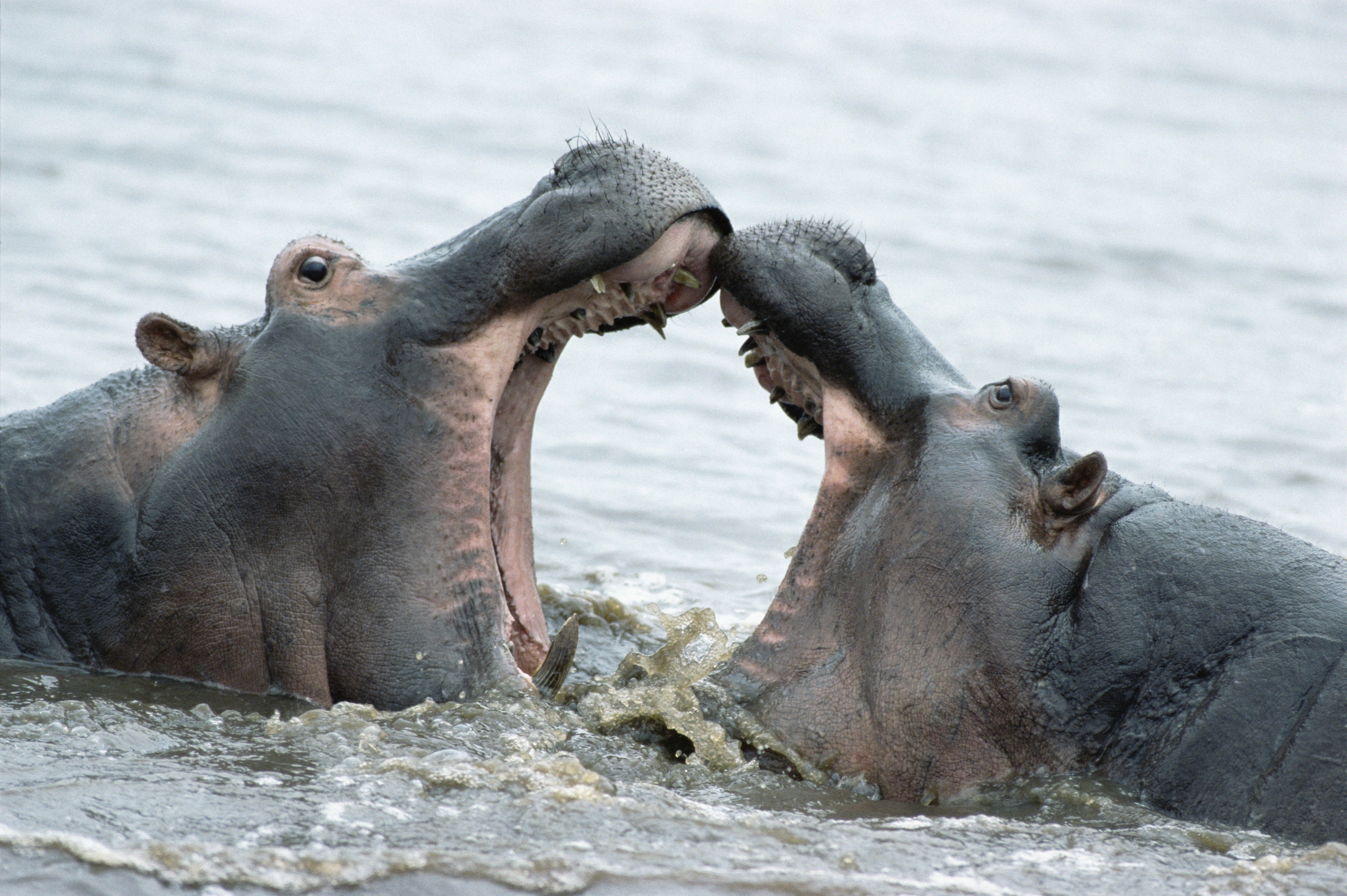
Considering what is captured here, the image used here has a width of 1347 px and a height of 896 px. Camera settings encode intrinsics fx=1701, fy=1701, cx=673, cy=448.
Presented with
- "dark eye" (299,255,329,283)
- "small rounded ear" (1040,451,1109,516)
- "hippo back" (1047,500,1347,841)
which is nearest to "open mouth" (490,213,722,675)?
"dark eye" (299,255,329,283)

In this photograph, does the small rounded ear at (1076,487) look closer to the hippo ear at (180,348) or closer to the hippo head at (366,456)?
the hippo head at (366,456)

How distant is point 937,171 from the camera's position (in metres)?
17.7

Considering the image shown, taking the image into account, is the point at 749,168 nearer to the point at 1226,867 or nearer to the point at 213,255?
the point at 213,255

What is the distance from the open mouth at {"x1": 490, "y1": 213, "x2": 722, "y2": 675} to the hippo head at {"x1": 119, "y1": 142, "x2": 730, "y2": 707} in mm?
23

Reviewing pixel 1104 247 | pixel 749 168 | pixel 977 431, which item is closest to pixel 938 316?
pixel 1104 247

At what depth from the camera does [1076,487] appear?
4910mm

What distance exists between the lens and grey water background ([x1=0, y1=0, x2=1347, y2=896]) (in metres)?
4.39

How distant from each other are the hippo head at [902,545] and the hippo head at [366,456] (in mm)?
493

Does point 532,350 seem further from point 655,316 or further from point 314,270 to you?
point 314,270

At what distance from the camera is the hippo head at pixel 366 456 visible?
5203 mm

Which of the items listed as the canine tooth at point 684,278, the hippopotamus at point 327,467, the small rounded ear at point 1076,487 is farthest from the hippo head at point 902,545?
the hippopotamus at point 327,467

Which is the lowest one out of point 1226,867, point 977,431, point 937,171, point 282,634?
point 1226,867

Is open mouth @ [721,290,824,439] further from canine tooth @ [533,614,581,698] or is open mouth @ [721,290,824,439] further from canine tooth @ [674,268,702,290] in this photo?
canine tooth @ [533,614,581,698]

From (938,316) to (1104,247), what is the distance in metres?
3.39
